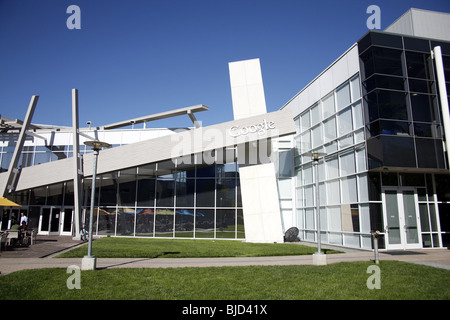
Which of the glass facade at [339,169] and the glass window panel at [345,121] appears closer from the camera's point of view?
the glass facade at [339,169]

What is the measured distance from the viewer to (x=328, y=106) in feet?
61.9

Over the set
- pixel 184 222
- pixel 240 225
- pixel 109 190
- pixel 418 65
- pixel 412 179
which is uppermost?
pixel 418 65

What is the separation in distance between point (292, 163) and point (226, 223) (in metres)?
6.77

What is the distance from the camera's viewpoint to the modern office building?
15102 millimetres

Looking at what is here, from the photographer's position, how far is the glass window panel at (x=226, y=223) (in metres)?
22.8

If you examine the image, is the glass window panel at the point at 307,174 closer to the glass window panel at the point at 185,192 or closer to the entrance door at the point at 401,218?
the entrance door at the point at 401,218

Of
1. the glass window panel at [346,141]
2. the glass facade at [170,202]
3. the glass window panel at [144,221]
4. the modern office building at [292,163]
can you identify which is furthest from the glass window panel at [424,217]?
the glass window panel at [144,221]

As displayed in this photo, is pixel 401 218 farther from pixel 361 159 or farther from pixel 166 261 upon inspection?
pixel 166 261

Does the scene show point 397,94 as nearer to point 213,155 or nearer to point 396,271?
point 396,271

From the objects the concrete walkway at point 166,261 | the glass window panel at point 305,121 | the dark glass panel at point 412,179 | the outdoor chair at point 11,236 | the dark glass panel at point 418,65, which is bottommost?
the concrete walkway at point 166,261

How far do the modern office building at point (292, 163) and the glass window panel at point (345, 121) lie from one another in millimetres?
83

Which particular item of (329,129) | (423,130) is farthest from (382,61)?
(329,129)

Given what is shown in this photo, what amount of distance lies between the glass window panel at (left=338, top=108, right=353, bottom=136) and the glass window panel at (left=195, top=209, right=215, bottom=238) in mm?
10945

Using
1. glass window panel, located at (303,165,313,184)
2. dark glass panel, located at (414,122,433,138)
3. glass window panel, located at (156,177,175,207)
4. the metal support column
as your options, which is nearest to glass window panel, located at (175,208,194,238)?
glass window panel, located at (156,177,175,207)
